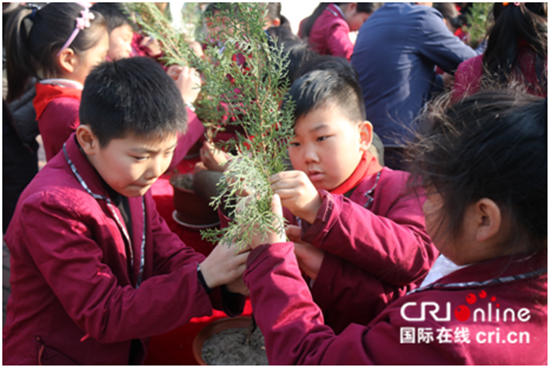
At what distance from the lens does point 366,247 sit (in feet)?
4.58

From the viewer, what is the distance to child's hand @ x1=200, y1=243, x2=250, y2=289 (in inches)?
57.0

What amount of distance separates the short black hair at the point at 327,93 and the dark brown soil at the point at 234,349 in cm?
101

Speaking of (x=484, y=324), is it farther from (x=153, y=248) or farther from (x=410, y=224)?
(x=153, y=248)

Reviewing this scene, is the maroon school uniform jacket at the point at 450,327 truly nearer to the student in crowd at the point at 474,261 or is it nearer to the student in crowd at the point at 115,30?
the student in crowd at the point at 474,261

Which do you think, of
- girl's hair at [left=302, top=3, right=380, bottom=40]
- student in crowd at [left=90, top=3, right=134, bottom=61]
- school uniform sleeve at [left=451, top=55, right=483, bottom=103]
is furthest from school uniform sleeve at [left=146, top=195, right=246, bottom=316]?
girl's hair at [left=302, top=3, right=380, bottom=40]

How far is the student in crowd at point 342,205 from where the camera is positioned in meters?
1.38

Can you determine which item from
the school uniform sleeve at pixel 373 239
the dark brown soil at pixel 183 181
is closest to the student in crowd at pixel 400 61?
the dark brown soil at pixel 183 181

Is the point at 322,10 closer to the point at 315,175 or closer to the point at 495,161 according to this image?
the point at 315,175

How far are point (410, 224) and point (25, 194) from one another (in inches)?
53.2

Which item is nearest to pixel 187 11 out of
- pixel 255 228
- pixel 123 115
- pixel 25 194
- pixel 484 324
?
pixel 123 115

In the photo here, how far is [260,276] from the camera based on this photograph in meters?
1.26

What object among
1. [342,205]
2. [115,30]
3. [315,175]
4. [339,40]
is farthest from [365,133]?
[339,40]

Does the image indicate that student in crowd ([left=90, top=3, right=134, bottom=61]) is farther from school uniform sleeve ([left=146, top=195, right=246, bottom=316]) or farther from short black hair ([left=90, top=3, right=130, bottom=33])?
school uniform sleeve ([left=146, top=195, right=246, bottom=316])

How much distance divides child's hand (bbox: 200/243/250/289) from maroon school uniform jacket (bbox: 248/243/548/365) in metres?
0.27
